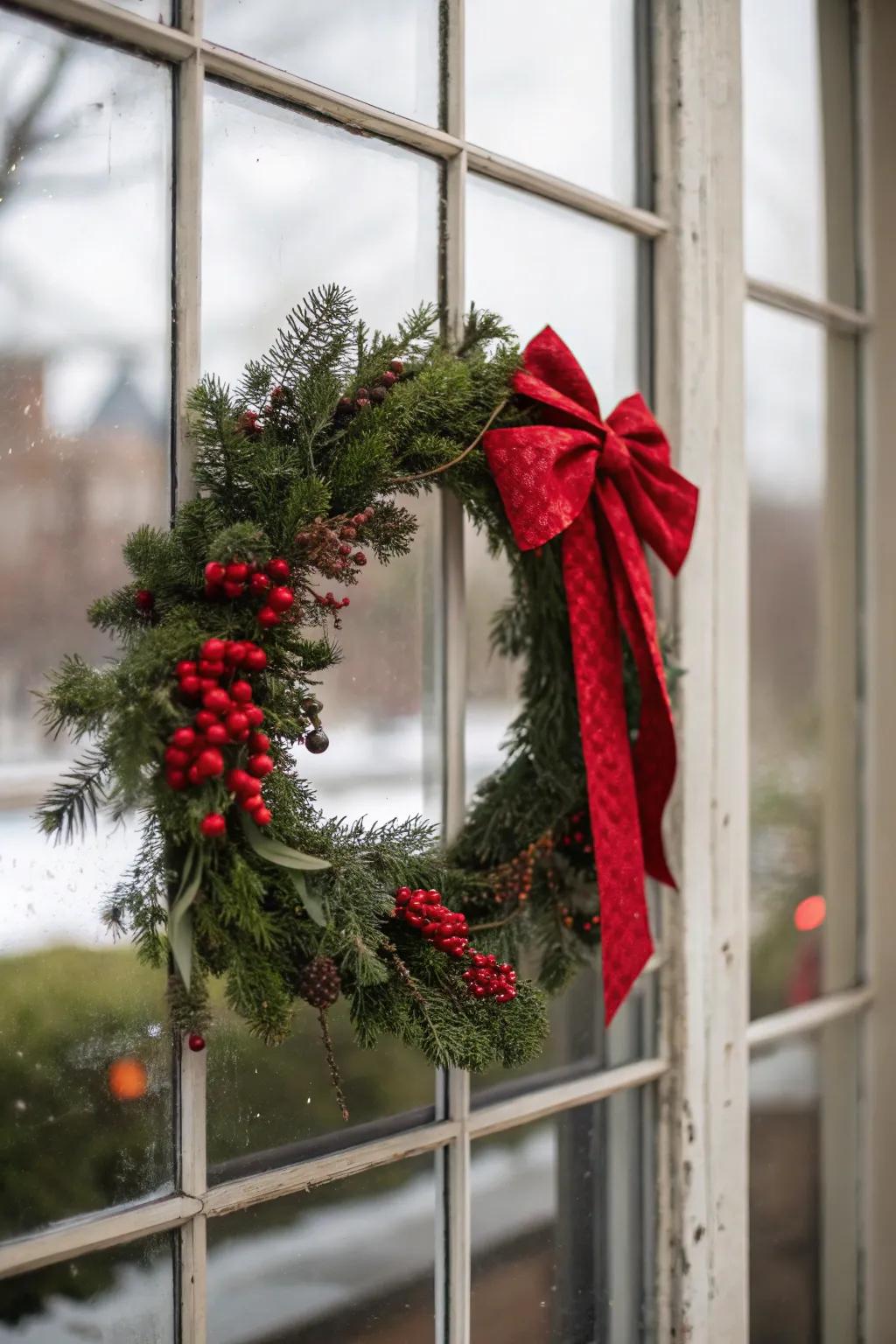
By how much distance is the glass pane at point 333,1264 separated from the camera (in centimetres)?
92

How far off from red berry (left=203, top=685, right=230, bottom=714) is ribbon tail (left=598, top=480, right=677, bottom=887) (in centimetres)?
44

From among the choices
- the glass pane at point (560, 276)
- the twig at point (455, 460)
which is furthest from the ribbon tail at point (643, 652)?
the glass pane at point (560, 276)

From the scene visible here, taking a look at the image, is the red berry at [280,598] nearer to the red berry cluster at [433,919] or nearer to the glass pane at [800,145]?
the red berry cluster at [433,919]

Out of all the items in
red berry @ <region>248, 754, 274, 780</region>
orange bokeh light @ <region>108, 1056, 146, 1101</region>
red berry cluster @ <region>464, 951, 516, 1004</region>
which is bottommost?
orange bokeh light @ <region>108, 1056, 146, 1101</region>

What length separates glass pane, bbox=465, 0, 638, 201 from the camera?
109 cm

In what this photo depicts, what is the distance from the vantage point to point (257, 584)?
2.53ft

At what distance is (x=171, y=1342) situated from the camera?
0.88 meters

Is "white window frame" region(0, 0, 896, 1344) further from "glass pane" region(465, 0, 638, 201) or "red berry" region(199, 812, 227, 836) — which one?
"red berry" region(199, 812, 227, 836)

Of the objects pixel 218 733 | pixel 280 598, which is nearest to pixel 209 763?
pixel 218 733

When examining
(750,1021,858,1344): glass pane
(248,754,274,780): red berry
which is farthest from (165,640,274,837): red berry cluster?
(750,1021,858,1344): glass pane

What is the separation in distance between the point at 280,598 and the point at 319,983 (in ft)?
0.92

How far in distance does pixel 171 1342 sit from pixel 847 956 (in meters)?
1.04

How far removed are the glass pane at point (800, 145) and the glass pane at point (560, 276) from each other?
261 mm

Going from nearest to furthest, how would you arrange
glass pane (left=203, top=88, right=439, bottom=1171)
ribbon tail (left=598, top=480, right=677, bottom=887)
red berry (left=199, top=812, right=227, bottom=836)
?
red berry (left=199, top=812, right=227, bottom=836), glass pane (left=203, top=88, right=439, bottom=1171), ribbon tail (left=598, top=480, right=677, bottom=887)
